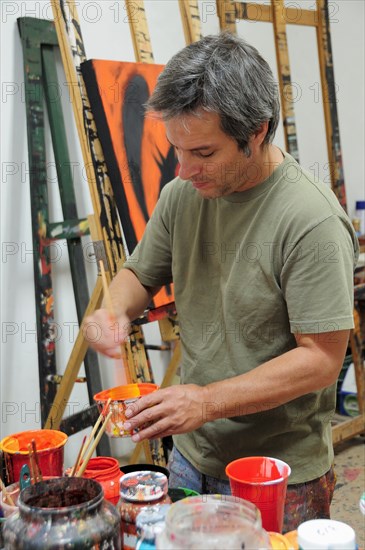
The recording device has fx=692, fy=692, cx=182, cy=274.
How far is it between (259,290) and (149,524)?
2.17 feet

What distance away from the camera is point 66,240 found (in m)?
3.13

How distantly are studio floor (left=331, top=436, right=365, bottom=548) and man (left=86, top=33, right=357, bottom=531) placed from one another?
4.09 feet

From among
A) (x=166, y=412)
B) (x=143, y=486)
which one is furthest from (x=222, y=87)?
(x=143, y=486)

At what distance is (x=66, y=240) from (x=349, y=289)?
1.84 metres

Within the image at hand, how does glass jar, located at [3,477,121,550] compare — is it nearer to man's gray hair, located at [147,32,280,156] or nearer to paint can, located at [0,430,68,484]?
paint can, located at [0,430,68,484]

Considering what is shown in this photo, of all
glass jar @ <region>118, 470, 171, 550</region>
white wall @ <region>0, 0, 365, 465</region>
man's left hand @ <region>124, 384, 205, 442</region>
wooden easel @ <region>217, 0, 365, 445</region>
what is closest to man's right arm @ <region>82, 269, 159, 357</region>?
man's left hand @ <region>124, 384, 205, 442</region>

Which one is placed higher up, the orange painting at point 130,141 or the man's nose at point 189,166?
the orange painting at point 130,141

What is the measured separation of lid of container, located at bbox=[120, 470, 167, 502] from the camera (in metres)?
1.21

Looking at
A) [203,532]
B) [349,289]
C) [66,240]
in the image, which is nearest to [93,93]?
[66,240]

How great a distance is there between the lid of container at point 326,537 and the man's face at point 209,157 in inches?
31.4

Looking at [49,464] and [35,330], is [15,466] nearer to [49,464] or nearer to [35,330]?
[49,464]

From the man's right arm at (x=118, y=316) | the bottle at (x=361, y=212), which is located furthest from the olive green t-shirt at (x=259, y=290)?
→ the bottle at (x=361, y=212)

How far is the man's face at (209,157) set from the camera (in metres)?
1.50

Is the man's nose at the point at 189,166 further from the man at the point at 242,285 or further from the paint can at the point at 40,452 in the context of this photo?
the paint can at the point at 40,452
